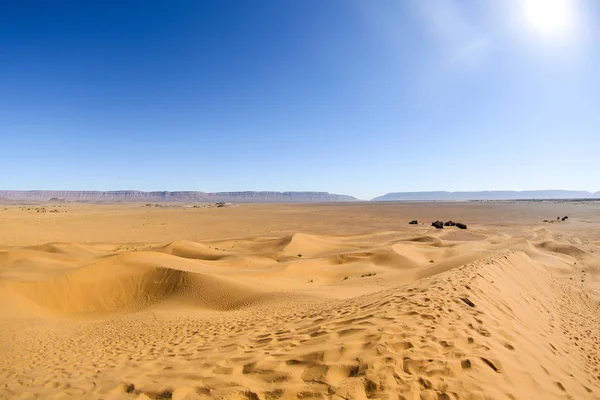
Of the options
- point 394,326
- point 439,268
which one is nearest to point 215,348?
point 394,326

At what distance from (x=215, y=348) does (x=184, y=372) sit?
134 centimetres

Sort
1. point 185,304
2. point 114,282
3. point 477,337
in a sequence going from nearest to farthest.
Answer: point 477,337, point 185,304, point 114,282

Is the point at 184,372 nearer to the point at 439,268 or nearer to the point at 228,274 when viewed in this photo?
the point at 228,274

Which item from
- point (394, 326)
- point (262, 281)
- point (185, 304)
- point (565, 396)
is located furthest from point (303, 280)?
point (565, 396)

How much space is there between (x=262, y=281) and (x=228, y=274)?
213 centimetres

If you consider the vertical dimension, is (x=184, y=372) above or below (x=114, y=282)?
above

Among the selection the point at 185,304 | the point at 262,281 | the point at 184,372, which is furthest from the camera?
the point at 262,281

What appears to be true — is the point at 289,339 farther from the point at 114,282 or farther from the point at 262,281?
the point at 114,282

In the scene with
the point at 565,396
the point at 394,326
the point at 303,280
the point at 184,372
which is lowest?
the point at 303,280

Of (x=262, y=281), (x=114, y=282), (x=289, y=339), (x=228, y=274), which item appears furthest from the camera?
(x=228, y=274)

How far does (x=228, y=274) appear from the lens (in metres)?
16.1

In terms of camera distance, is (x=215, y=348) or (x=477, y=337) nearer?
(x=477, y=337)

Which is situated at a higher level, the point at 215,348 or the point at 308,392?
the point at 308,392

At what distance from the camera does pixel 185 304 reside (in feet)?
40.9
